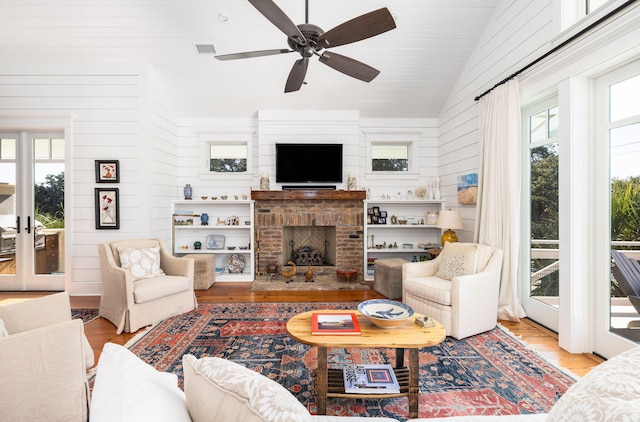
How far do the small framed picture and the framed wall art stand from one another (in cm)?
14

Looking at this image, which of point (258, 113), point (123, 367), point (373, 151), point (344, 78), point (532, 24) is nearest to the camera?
point (123, 367)

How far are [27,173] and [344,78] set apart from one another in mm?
4831

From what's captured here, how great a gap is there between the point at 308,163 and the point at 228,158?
1531mm

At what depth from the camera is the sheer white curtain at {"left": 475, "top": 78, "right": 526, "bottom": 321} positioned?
3273mm

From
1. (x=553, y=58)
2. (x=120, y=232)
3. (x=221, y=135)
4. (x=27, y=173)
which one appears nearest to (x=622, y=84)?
(x=553, y=58)

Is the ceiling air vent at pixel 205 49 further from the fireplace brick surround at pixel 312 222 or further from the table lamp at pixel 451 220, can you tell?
the table lamp at pixel 451 220

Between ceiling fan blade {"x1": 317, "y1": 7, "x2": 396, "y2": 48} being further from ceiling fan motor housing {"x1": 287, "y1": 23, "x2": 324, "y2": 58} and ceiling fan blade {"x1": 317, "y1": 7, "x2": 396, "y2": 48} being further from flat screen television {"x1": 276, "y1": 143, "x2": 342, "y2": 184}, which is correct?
flat screen television {"x1": 276, "y1": 143, "x2": 342, "y2": 184}

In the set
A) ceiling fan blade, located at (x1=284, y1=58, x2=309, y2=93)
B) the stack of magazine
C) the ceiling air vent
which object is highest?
the ceiling air vent

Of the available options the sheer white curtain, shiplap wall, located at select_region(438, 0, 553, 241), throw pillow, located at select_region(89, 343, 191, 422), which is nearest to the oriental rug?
shiplap wall, located at select_region(438, 0, 553, 241)

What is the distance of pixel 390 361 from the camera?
248 cm

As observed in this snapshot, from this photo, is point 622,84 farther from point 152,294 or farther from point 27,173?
point 27,173

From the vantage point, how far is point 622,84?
7.93 feet

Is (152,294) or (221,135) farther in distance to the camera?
(221,135)

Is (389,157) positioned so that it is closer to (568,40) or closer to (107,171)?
(568,40)
